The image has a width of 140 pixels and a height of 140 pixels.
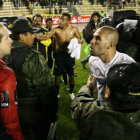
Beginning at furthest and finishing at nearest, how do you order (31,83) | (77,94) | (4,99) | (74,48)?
(74,48) < (31,83) < (77,94) < (4,99)

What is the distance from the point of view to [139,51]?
414 centimetres

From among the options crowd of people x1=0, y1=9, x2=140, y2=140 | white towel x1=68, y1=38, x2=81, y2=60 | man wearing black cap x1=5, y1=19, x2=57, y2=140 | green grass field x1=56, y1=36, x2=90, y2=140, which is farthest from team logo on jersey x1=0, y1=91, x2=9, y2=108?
white towel x1=68, y1=38, x2=81, y2=60

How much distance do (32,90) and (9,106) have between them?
0.71m

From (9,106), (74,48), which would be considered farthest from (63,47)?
(9,106)

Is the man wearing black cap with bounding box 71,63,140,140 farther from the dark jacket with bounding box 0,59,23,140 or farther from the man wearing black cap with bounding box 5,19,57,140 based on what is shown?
the man wearing black cap with bounding box 5,19,57,140

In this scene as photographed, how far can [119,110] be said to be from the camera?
1.38 m

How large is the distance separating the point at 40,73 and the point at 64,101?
8.97 feet

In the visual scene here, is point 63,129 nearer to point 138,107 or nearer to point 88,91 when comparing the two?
point 88,91

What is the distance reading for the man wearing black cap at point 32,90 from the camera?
2330 millimetres

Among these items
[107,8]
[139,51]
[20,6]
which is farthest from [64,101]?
[107,8]

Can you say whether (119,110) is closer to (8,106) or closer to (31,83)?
(8,106)

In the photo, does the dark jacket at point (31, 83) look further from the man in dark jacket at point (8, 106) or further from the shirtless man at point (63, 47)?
the shirtless man at point (63, 47)

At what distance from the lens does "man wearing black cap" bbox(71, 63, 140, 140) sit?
1341 millimetres

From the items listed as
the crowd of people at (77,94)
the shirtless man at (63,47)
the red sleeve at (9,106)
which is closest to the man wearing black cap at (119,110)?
the crowd of people at (77,94)
